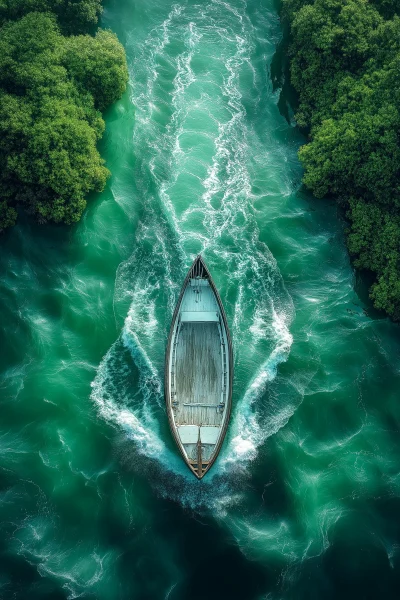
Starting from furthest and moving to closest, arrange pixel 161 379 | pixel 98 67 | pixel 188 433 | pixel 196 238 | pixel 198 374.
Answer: pixel 98 67, pixel 196 238, pixel 161 379, pixel 198 374, pixel 188 433

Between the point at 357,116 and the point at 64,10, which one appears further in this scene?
the point at 64,10

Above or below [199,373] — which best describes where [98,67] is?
above

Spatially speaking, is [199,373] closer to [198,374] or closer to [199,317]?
[198,374]

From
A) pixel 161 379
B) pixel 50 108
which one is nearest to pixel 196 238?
pixel 161 379

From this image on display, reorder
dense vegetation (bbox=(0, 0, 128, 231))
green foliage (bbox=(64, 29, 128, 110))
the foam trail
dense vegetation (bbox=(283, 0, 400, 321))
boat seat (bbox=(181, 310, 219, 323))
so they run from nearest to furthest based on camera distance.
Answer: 1. the foam trail
2. boat seat (bbox=(181, 310, 219, 323))
3. dense vegetation (bbox=(0, 0, 128, 231))
4. dense vegetation (bbox=(283, 0, 400, 321))
5. green foliage (bbox=(64, 29, 128, 110))

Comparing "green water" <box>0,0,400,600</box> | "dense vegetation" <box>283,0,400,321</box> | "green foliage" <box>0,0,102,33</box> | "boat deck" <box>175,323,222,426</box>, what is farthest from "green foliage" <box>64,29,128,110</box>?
"boat deck" <box>175,323,222,426</box>

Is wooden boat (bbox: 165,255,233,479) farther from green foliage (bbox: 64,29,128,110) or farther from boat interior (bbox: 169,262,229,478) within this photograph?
green foliage (bbox: 64,29,128,110)

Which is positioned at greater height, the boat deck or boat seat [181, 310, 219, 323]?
boat seat [181, 310, 219, 323]

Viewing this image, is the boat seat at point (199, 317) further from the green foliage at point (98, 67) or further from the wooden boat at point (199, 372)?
the green foliage at point (98, 67)
